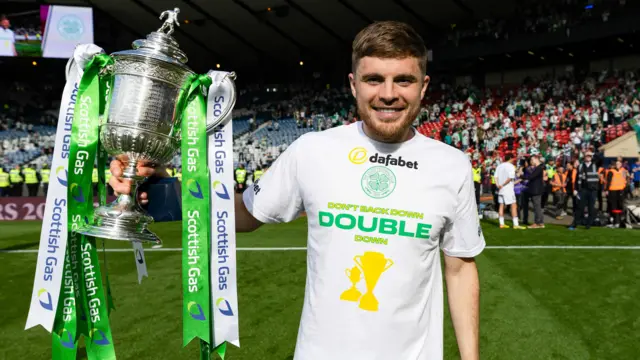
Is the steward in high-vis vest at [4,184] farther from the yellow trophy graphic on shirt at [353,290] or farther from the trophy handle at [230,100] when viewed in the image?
the yellow trophy graphic on shirt at [353,290]

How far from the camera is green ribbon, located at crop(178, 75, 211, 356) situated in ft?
6.95

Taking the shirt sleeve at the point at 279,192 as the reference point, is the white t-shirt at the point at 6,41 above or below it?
above

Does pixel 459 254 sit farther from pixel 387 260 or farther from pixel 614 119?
pixel 614 119

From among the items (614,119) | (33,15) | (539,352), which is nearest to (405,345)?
(539,352)

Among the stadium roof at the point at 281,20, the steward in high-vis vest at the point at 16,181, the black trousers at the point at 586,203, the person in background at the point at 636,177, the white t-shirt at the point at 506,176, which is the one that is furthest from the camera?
the stadium roof at the point at 281,20

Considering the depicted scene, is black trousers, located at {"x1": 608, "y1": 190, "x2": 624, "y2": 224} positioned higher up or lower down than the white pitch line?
higher up

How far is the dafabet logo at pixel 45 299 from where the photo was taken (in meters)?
2.20

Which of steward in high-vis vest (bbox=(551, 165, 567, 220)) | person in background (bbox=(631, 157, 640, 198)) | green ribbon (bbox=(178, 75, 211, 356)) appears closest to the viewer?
green ribbon (bbox=(178, 75, 211, 356))

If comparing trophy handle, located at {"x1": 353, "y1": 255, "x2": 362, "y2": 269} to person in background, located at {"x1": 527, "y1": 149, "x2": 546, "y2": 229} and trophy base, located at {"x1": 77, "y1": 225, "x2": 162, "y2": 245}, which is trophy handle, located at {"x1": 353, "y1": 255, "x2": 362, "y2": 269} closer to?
trophy base, located at {"x1": 77, "y1": 225, "x2": 162, "y2": 245}

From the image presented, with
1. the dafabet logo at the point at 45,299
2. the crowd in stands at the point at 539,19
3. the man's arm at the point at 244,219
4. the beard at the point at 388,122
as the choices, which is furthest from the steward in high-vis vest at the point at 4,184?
the crowd in stands at the point at 539,19

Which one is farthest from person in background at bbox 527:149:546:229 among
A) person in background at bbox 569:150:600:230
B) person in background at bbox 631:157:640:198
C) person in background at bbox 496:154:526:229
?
person in background at bbox 631:157:640:198

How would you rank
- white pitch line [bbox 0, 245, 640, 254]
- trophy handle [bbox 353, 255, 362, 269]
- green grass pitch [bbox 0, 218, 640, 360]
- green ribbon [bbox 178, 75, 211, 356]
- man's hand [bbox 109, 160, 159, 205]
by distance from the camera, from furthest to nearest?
1. white pitch line [bbox 0, 245, 640, 254]
2. green grass pitch [bbox 0, 218, 640, 360]
3. green ribbon [bbox 178, 75, 211, 356]
4. man's hand [bbox 109, 160, 159, 205]
5. trophy handle [bbox 353, 255, 362, 269]

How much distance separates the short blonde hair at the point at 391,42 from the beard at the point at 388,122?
0.16 metres

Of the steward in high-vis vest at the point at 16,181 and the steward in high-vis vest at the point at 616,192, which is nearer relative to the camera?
the steward in high-vis vest at the point at 616,192
